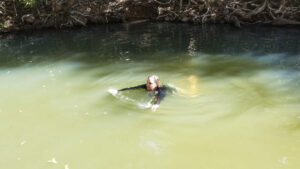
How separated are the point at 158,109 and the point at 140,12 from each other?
9680 mm

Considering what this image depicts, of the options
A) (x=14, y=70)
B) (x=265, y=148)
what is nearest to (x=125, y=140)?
(x=265, y=148)

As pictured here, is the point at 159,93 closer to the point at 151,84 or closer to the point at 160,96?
the point at 160,96

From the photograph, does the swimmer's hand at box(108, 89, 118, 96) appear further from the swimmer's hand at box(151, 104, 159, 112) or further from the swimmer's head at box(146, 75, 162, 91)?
the swimmer's hand at box(151, 104, 159, 112)

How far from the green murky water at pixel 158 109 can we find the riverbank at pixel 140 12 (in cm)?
192

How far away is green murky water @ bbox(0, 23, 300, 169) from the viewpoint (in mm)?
4316

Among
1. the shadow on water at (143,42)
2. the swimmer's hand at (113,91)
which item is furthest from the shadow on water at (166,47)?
the swimmer's hand at (113,91)

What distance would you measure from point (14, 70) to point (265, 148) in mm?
6742

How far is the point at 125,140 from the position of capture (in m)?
4.74

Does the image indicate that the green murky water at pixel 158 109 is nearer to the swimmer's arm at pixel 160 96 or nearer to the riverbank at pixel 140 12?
the swimmer's arm at pixel 160 96

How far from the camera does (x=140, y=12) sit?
47.5 feet

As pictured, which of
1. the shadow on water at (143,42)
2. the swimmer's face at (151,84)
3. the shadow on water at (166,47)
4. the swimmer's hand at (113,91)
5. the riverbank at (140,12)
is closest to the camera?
the swimmer's face at (151,84)

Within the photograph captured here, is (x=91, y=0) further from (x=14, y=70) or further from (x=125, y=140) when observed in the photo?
(x=125, y=140)

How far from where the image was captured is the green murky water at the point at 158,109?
4316 millimetres

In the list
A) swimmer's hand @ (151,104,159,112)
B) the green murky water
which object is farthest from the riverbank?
swimmer's hand @ (151,104,159,112)
